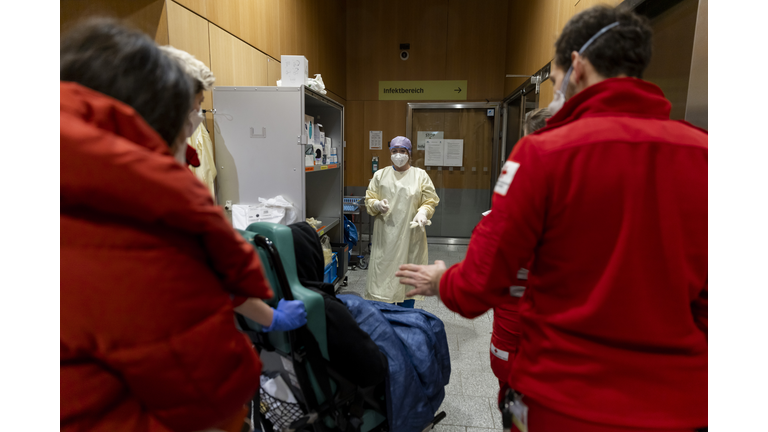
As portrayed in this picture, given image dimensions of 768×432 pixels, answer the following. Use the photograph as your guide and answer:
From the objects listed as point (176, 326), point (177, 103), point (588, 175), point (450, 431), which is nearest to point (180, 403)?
point (176, 326)

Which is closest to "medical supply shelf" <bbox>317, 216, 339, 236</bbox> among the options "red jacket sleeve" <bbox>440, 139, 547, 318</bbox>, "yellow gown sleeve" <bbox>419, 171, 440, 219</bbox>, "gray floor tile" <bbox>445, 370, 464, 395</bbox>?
"yellow gown sleeve" <bbox>419, 171, 440, 219</bbox>

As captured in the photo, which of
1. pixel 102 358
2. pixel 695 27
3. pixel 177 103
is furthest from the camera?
pixel 695 27

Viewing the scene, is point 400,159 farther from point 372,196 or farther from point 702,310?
point 702,310

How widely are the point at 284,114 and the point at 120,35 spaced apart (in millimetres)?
2254

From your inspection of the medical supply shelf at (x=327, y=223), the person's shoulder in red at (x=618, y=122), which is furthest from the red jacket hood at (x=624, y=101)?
the medical supply shelf at (x=327, y=223)

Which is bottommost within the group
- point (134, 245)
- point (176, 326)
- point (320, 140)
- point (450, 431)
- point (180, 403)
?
point (450, 431)

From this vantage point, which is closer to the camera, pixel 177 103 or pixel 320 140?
pixel 177 103

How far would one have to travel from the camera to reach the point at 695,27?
166cm

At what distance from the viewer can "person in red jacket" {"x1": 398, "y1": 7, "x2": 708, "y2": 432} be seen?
0.75 m

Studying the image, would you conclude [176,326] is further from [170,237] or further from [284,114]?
[284,114]

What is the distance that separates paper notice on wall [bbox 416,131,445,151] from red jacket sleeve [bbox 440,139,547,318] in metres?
5.43

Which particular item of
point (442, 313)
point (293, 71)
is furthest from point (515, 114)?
point (293, 71)

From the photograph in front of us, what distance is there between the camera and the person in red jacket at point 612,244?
753mm

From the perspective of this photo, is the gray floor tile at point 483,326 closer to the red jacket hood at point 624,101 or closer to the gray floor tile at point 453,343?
the gray floor tile at point 453,343
